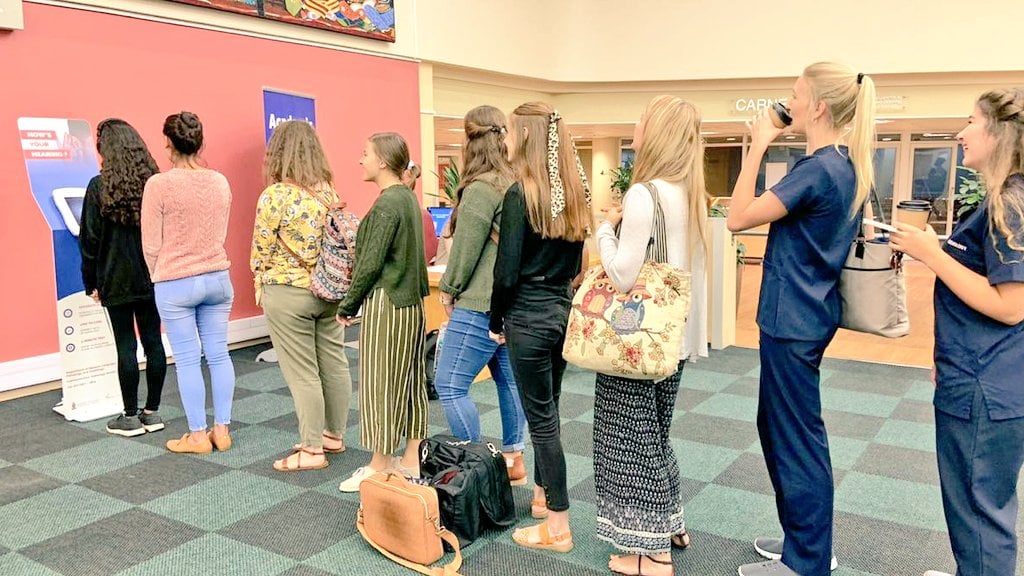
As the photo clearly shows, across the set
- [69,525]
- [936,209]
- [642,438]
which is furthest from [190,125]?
[936,209]

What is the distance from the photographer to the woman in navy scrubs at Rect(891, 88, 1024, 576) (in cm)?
178

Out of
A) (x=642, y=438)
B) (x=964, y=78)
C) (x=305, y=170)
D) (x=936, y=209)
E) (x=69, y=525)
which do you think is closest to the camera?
Result: (x=642, y=438)

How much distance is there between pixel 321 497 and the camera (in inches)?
125

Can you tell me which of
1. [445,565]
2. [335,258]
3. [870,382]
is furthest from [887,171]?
[445,565]

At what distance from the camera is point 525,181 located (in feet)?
8.14

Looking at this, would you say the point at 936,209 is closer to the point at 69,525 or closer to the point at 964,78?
the point at 964,78

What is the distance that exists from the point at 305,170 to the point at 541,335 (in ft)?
4.83

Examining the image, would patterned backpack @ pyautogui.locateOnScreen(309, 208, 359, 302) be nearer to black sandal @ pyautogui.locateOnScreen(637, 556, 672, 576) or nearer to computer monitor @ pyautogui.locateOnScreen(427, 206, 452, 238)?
black sandal @ pyautogui.locateOnScreen(637, 556, 672, 576)

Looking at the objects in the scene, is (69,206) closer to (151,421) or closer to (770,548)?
(151,421)

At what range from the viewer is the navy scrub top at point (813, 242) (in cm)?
209

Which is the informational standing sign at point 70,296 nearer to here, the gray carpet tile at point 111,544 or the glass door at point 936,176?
the gray carpet tile at point 111,544

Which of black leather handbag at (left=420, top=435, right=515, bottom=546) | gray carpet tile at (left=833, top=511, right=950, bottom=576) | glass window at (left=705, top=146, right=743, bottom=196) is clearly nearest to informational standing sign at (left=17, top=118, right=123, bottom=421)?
black leather handbag at (left=420, top=435, right=515, bottom=546)

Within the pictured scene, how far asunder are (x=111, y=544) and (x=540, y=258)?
1913mm

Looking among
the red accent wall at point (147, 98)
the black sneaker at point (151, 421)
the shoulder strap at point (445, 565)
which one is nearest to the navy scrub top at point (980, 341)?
the shoulder strap at point (445, 565)
